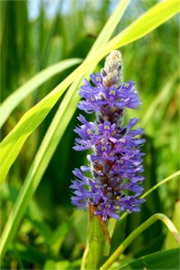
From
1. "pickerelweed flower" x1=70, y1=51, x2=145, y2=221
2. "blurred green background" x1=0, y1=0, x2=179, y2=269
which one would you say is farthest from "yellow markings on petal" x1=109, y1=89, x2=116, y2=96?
"blurred green background" x1=0, y1=0, x2=179, y2=269

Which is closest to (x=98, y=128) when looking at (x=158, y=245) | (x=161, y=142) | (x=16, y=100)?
(x=16, y=100)

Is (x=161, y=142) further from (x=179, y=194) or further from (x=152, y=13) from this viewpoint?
(x=152, y=13)

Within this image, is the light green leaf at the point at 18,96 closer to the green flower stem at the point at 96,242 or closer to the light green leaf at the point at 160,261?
the green flower stem at the point at 96,242

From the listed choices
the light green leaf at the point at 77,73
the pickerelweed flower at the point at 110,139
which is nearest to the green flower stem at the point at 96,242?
the pickerelweed flower at the point at 110,139

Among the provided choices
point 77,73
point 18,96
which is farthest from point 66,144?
point 77,73

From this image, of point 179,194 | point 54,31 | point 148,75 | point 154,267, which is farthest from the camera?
point 148,75

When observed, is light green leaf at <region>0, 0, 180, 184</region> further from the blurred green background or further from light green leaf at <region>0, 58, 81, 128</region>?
the blurred green background
